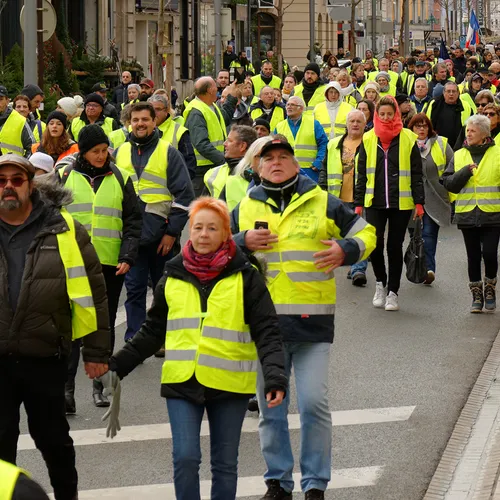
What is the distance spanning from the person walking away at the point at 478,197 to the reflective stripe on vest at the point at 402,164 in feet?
1.38

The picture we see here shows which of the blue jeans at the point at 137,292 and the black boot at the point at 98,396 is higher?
the blue jeans at the point at 137,292

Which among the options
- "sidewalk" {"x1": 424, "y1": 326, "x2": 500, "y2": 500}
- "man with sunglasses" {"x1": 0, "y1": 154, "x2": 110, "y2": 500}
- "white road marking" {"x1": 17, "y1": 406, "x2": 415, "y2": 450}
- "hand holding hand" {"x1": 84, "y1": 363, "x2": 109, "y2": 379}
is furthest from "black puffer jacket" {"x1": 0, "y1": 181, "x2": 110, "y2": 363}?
"sidewalk" {"x1": 424, "y1": 326, "x2": 500, "y2": 500}

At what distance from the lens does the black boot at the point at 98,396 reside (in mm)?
9094

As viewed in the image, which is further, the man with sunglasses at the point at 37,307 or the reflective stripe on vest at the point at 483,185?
the reflective stripe on vest at the point at 483,185

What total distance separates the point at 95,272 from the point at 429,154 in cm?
824

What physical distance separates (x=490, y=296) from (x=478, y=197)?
0.96m

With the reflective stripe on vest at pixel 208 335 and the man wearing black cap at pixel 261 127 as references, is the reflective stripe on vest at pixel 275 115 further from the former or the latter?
the reflective stripe on vest at pixel 208 335

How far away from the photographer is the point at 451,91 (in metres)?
20.0

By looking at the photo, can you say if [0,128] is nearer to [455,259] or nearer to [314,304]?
[455,259]

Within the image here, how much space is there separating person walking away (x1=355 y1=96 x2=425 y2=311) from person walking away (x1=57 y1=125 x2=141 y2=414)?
382 cm

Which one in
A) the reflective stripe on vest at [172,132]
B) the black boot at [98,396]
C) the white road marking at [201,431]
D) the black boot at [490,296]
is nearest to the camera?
the white road marking at [201,431]

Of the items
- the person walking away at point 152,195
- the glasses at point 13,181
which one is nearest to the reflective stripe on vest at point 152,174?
the person walking away at point 152,195

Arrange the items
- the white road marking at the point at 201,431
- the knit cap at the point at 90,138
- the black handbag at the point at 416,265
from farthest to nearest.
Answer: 1. the black handbag at the point at 416,265
2. the knit cap at the point at 90,138
3. the white road marking at the point at 201,431

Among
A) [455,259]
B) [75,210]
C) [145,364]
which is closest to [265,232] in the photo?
[75,210]
